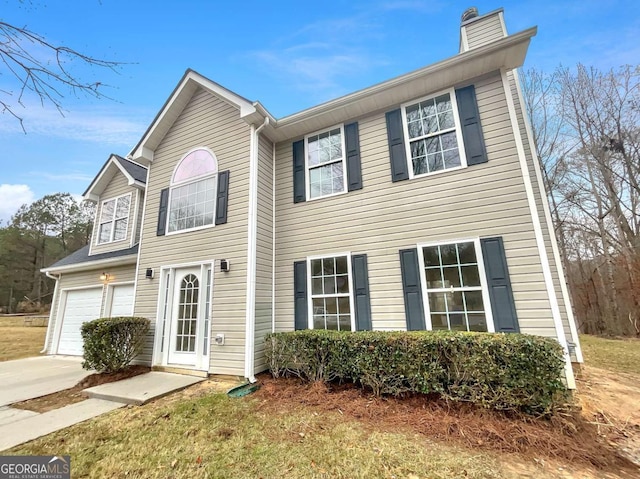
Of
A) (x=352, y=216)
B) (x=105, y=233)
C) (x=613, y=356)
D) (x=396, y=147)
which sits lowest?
(x=613, y=356)

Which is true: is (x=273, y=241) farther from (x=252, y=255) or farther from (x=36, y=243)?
(x=36, y=243)

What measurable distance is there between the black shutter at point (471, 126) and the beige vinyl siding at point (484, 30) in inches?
69.1

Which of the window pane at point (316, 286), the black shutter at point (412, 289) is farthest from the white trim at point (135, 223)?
the black shutter at point (412, 289)

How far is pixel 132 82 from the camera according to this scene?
336 centimetres

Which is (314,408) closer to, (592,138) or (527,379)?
(527,379)

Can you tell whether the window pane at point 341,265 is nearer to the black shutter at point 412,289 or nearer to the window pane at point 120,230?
the black shutter at point 412,289

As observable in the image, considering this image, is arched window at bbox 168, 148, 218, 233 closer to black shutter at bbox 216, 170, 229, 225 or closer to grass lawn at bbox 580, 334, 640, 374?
black shutter at bbox 216, 170, 229, 225

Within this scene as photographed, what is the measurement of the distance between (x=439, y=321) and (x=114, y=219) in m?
10.7

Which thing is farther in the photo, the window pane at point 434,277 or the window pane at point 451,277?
the window pane at point 434,277

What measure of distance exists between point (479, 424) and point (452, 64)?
5.75 m

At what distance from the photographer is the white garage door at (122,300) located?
315 inches

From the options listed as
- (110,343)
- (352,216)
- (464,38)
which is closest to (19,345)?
(110,343)

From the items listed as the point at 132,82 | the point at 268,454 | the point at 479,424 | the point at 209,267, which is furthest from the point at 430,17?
the point at 268,454

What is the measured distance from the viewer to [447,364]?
153 inches
